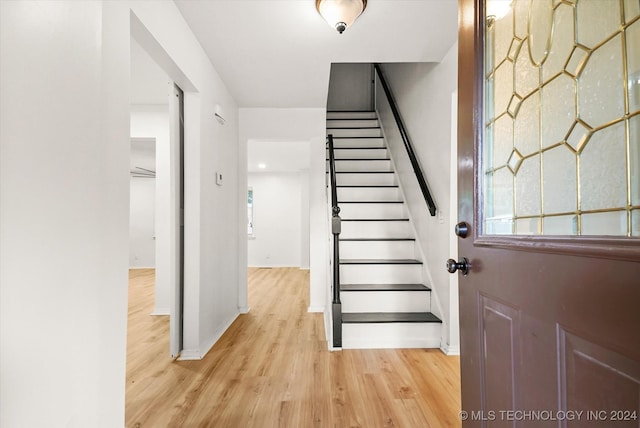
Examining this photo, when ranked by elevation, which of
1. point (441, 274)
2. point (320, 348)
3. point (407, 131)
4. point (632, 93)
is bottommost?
point (320, 348)

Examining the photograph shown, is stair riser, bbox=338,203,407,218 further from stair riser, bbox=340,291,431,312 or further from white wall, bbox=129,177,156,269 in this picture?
white wall, bbox=129,177,156,269

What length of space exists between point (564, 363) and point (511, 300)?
19 cm

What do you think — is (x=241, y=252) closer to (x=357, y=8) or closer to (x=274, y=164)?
(x=357, y=8)

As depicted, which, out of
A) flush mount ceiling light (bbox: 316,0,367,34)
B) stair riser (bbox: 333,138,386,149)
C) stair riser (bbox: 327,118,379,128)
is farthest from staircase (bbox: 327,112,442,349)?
flush mount ceiling light (bbox: 316,0,367,34)

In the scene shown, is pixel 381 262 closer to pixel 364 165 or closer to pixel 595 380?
pixel 364 165

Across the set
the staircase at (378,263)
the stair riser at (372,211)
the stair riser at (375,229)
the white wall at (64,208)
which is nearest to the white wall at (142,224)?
the staircase at (378,263)

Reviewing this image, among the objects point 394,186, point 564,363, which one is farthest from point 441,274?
point 564,363

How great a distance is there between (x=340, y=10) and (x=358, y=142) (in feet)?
9.84

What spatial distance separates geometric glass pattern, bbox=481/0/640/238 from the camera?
2.05 ft

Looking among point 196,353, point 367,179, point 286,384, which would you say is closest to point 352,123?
point 367,179

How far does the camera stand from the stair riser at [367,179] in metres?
4.25

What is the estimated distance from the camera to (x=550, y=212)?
798mm

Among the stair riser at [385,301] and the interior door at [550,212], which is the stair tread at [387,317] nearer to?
the stair riser at [385,301]

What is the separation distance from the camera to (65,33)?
1092mm
